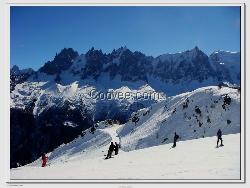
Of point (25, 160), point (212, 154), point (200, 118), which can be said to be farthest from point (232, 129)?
point (25, 160)

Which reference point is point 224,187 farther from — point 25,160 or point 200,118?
point 25,160

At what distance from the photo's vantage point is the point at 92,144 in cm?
9031

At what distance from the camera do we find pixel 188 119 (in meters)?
76.1

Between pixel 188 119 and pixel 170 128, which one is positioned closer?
pixel 188 119

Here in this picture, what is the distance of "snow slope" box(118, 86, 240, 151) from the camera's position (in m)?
68.9

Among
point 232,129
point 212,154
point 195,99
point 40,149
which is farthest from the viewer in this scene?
point 40,149

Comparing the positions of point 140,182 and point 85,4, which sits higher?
point 85,4

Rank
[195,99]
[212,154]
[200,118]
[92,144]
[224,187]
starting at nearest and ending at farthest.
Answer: [224,187], [212,154], [200,118], [195,99], [92,144]

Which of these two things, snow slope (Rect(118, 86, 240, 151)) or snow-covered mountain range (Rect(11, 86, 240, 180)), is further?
snow slope (Rect(118, 86, 240, 151))

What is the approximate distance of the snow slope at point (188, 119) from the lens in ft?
226

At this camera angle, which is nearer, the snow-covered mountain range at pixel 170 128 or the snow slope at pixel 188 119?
the snow-covered mountain range at pixel 170 128

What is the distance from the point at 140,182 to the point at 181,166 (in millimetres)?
4585

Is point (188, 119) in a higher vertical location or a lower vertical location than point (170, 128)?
higher
